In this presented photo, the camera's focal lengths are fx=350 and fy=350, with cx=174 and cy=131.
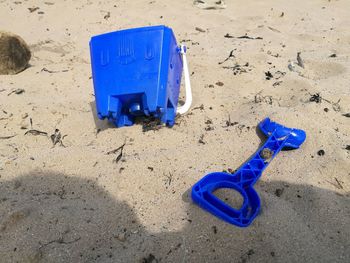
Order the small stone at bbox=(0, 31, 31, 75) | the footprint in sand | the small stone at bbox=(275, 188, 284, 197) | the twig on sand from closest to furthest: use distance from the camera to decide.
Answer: the small stone at bbox=(275, 188, 284, 197)
the twig on sand
the footprint in sand
the small stone at bbox=(0, 31, 31, 75)

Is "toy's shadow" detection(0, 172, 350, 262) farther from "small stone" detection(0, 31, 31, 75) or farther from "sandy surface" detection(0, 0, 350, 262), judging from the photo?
"small stone" detection(0, 31, 31, 75)

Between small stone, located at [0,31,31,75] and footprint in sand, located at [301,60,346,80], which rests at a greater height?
footprint in sand, located at [301,60,346,80]

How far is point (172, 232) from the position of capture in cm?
124

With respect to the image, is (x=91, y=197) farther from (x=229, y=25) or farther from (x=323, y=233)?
(x=229, y=25)

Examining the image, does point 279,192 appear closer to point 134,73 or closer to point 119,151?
point 119,151

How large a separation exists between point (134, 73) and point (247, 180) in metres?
0.76

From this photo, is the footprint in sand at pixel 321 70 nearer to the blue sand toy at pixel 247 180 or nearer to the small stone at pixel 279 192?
the blue sand toy at pixel 247 180

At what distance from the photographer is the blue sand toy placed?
1275mm

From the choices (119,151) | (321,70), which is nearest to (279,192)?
(119,151)

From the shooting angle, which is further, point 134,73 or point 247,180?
point 134,73

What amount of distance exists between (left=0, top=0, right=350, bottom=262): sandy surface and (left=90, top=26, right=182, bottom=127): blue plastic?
15cm

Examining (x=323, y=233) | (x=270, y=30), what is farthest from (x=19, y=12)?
(x=323, y=233)

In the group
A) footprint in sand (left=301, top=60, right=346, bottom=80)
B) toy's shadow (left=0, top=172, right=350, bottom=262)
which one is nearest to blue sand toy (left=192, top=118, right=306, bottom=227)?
toy's shadow (left=0, top=172, right=350, bottom=262)

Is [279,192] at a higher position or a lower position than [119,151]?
higher
